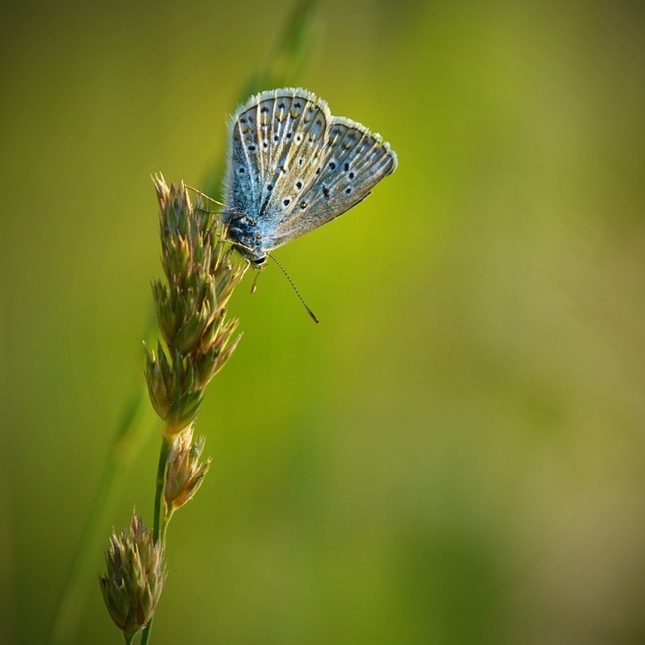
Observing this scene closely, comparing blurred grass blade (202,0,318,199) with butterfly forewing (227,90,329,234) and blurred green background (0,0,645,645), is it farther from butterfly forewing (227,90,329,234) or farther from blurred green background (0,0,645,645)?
blurred green background (0,0,645,645)

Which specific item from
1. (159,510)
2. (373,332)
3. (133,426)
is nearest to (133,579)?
(159,510)

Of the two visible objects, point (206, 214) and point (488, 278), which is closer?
point (206, 214)

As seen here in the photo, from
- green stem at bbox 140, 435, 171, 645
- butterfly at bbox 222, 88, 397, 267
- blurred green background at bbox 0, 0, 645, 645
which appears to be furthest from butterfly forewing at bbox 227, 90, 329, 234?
green stem at bbox 140, 435, 171, 645

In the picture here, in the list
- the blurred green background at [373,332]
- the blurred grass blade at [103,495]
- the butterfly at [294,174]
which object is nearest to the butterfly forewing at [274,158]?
the butterfly at [294,174]

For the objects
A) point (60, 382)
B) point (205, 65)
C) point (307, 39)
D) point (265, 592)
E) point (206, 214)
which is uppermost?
point (205, 65)

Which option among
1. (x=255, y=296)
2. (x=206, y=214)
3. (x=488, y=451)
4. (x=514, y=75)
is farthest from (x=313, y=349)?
(x=514, y=75)

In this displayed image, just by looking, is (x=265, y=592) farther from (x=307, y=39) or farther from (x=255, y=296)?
(x=307, y=39)

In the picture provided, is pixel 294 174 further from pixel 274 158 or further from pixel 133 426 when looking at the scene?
pixel 133 426

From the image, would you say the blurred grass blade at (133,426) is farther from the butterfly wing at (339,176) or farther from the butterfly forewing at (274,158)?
the butterfly wing at (339,176)
